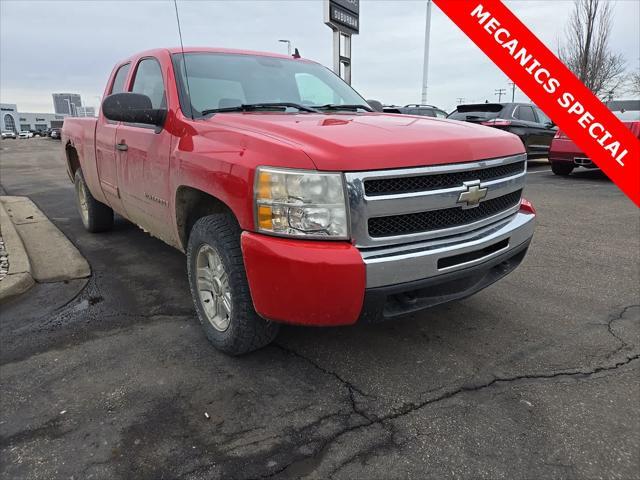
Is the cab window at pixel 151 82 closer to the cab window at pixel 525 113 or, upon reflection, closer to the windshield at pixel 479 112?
the windshield at pixel 479 112

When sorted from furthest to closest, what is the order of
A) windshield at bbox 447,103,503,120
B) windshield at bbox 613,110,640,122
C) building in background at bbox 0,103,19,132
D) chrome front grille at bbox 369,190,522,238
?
1. building in background at bbox 0,103,19,132
2. windshield at bbox 447,103,503,120
3. windshield at bbox 613,110,640,122
4. chrome front grille at bbox 369,190,522,238

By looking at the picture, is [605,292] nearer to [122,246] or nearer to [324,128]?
[324,128]

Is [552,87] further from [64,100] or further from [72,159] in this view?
[64,100]

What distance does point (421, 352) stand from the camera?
2746 millimetres

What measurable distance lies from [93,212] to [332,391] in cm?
426

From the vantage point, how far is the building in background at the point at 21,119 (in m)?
112

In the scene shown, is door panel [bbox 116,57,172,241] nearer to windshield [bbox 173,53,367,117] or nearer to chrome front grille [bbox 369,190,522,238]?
windshield [bbox 173,53,367,117]

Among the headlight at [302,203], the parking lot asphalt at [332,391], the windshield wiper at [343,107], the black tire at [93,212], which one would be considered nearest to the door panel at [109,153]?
the parking lot asphalt at [332,391]

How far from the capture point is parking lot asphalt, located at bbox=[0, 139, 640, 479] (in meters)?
1.91

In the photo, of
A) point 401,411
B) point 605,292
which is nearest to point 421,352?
point 401,411

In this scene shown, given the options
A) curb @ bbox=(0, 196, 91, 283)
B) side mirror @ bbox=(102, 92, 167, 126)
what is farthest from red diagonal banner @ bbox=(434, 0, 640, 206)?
curb @ bbox=(0, 196, 91, 283)

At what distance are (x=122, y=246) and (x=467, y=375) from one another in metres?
4.06

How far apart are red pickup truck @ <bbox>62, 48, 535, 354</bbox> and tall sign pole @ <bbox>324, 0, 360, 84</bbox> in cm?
882

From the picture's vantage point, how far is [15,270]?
4.04 meters
